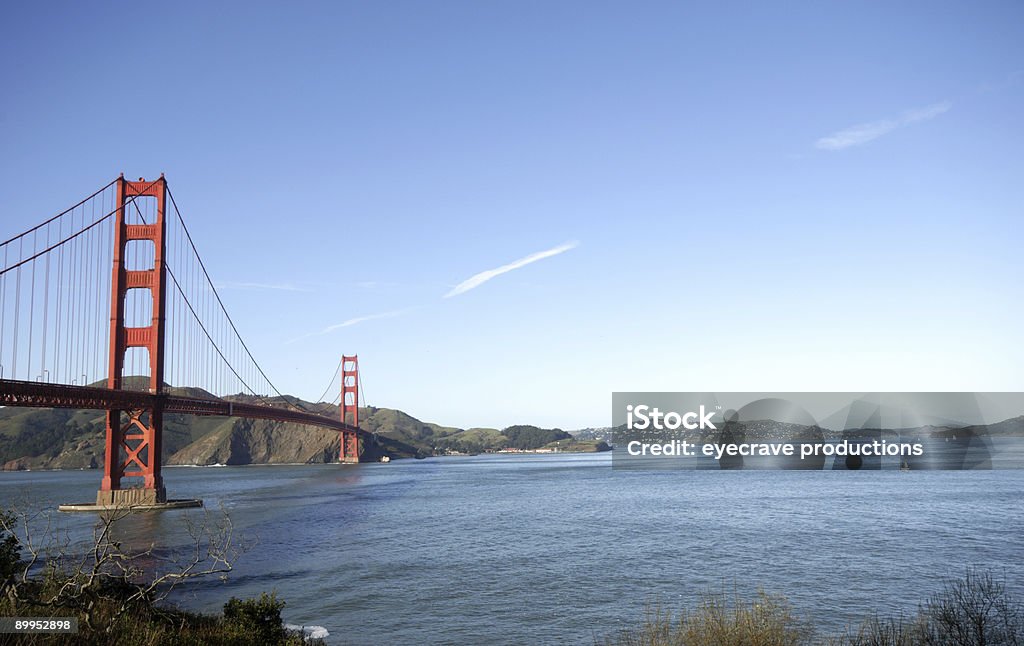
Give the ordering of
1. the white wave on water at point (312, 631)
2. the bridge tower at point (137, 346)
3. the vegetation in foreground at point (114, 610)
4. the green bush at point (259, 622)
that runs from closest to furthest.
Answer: the vegetation in foreground at point (114, 610)
the green bush at point (259, 622)
the white wave on water at point (312, 631)
the bridge tower at point (137, 346)

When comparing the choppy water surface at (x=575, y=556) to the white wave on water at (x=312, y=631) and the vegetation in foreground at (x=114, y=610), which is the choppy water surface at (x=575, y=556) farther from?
the vegetation in foreground at (x=114, y=610)

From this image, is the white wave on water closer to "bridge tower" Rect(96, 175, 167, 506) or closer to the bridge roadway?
the bridge roadway

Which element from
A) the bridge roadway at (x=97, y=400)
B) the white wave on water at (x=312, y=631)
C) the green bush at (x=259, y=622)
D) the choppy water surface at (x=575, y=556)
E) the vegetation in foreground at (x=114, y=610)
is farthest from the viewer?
the bridge roadway at (x=97, y=400)

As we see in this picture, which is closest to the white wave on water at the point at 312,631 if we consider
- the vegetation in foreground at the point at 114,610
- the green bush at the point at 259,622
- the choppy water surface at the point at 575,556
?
the choppy water surface at the point at 575,556

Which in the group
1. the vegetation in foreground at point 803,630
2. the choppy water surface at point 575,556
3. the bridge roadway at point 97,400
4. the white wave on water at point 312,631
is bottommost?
the choppy water surface at point 575,556

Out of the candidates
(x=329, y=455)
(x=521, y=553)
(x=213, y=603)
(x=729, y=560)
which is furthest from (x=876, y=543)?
(x=329, y=455)

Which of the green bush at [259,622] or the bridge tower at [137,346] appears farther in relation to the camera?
the bridge tower at [137,346]
